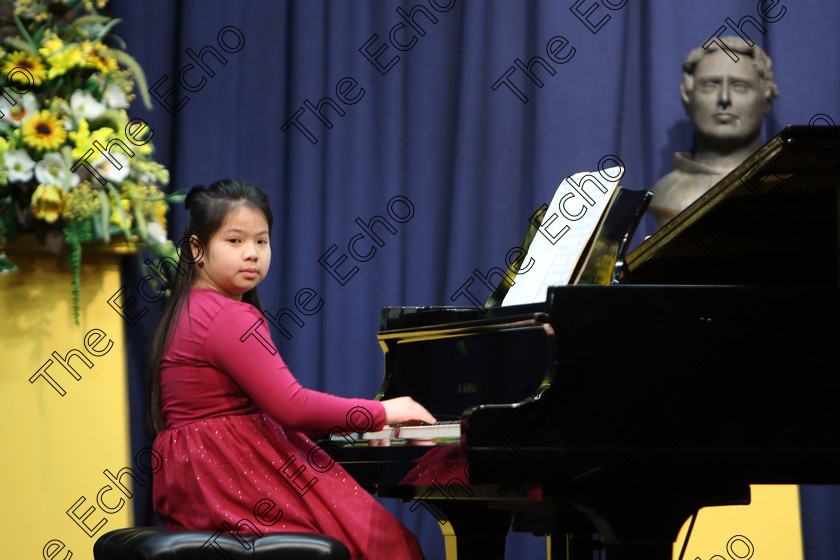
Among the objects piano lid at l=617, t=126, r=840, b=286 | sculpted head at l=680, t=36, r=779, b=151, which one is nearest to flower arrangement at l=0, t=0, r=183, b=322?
piano lid at l=617, t=126, r=840, b=286

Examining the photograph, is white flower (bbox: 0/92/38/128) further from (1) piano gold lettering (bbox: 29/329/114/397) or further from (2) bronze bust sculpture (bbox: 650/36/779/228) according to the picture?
(2) bronze bust sculpture (bbox: 650/36/779/228)

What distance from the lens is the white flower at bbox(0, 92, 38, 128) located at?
8.80ft

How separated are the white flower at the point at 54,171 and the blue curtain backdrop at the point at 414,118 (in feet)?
2.54

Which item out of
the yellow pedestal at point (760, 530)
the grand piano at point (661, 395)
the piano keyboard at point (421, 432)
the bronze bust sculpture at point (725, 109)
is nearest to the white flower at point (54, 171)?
the piano keyboard at point (421, 432)

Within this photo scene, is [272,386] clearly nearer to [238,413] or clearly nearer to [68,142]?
[238,413]

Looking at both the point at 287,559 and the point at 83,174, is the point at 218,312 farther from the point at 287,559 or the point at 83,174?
the point at 83,174

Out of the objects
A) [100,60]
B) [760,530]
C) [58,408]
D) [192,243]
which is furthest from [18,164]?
[760,530]

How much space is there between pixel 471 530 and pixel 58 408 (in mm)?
1276

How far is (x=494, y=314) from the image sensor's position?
2051mm

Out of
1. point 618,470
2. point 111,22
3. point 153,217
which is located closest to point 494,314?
point 618,470

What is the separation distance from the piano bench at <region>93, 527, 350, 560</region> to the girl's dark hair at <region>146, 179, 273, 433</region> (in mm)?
396

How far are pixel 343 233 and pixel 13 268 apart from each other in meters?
1.30

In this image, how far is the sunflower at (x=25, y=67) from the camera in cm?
272

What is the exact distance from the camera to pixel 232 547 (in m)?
1.67
